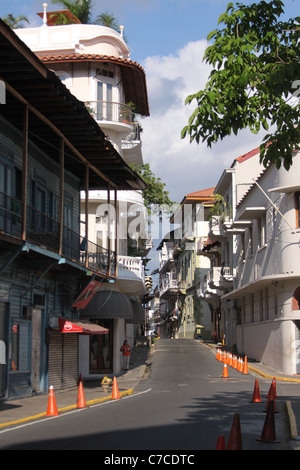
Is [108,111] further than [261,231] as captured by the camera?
No

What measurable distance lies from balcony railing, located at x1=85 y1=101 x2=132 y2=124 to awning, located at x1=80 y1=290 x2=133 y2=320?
356 inches

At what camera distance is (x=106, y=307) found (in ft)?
88.8

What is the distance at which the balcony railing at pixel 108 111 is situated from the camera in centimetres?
3186

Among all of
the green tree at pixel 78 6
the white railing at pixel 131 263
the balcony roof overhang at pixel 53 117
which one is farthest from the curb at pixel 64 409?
the green tree at pixel 78 6

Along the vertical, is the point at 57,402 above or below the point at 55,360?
below

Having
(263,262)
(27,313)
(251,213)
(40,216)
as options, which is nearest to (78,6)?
(251,213)

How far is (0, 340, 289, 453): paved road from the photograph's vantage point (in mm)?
9820

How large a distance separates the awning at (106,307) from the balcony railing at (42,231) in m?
1.80

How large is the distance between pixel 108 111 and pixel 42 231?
42.3 ft

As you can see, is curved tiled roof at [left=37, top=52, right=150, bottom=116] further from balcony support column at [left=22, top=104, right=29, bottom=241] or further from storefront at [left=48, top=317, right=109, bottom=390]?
balcony support column at [left=22, top=104, right=29, bottom=241]

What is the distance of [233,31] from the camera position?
8805 millimetres

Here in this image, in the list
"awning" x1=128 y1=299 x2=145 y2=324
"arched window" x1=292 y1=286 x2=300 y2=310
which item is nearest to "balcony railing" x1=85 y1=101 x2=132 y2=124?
"awning" x1=128 y1=299 x2=145 y2=324

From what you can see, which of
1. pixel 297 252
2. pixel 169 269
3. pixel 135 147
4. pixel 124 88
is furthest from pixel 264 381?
pixel 169 269

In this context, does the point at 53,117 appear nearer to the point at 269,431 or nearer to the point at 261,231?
the point at 269,431
